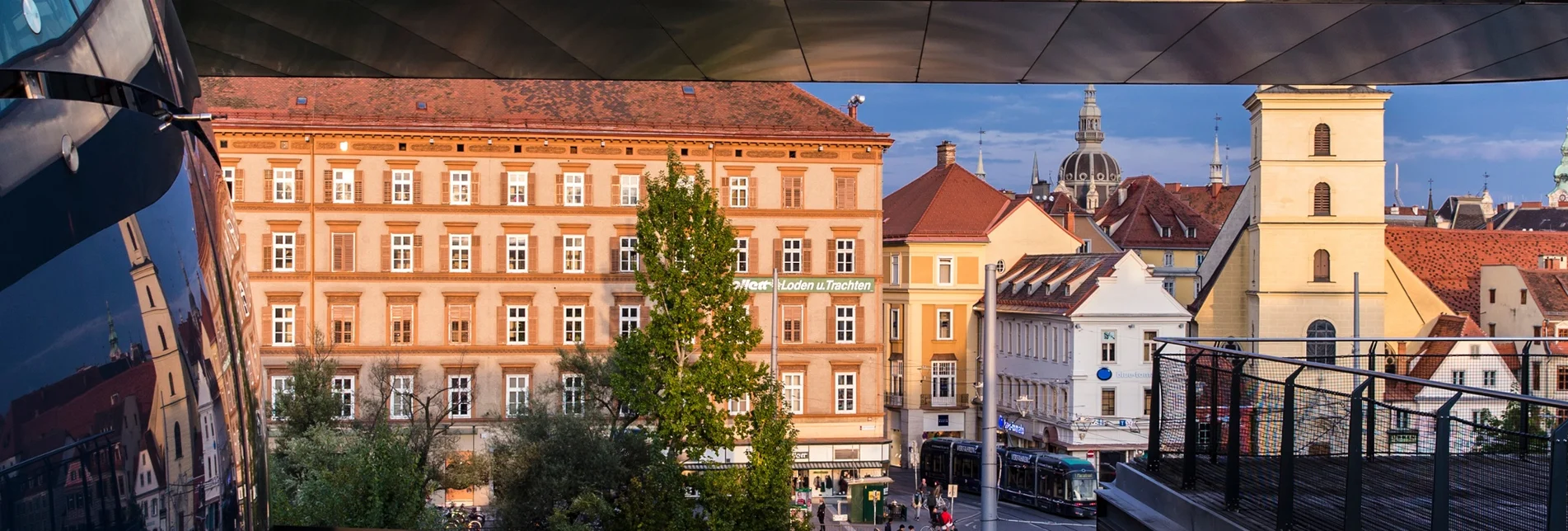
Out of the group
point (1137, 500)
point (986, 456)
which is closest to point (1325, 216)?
point (986, 456)

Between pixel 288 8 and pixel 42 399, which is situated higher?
pixel 288 8

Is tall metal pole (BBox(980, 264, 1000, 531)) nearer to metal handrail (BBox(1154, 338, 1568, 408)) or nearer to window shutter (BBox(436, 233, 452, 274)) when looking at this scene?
metal handrail (BBox(1154, 338, 1568, 408))

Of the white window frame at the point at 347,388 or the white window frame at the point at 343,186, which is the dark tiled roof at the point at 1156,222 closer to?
the white window frame at the point at 343,186

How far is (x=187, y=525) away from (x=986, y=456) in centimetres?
1393

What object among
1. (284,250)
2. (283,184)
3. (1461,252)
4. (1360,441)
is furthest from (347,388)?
A: (1461,252)

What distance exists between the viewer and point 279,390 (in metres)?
44.5

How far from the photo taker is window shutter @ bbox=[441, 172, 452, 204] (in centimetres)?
5212

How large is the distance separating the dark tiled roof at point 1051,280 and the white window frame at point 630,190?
18.8 metres

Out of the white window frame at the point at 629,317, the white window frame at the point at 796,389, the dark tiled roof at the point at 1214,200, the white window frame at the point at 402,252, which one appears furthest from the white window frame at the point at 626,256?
the dark tiled roof at the point at 1214,200

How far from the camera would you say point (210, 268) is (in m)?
1.97

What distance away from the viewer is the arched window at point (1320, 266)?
63.9m

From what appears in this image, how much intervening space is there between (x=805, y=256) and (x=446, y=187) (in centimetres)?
1304

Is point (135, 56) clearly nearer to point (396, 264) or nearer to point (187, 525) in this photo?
point (187, 525)

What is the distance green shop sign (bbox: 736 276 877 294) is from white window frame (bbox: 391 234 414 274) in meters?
11.6
